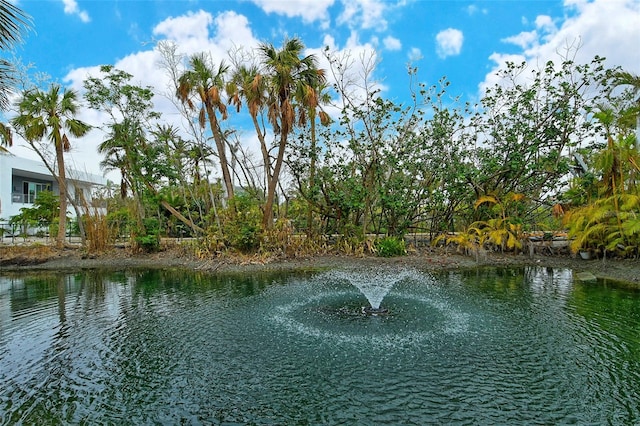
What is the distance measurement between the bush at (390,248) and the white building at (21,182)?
16770 mm

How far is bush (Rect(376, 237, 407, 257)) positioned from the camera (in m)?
13.9

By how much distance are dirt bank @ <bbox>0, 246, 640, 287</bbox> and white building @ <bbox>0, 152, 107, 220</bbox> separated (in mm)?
7508

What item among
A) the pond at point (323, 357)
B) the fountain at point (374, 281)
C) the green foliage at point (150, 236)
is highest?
the green foliage at point (150, 236)

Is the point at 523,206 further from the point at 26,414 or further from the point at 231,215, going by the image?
the point at 26,414

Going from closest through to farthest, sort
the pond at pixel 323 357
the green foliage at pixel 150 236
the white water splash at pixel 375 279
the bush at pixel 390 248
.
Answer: the pond at pixel 323 357 → the white water splash at pixel 375 279 → the bush at pixel 390 248 → the green foliage at pixel 150 236

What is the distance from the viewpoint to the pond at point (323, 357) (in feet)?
12.3

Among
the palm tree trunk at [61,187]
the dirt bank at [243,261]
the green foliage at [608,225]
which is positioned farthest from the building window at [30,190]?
the green foliage at [608,225]

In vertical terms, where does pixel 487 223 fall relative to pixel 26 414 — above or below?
above

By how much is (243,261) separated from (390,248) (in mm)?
5335

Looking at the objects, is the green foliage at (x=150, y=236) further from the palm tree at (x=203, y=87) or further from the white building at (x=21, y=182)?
the white building at (x=21, y=182)

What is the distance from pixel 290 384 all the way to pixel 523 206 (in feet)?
43.5

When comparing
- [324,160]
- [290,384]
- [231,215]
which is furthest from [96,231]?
[290,384]

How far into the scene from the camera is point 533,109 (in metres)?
13.8

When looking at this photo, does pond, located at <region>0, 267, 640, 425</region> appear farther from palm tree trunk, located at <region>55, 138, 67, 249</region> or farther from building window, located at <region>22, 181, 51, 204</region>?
building window, located at <region>22, 181, 51, 204</region>
